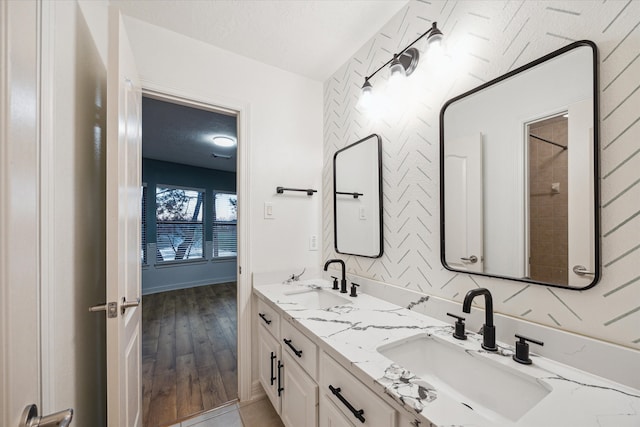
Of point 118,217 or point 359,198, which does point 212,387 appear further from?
point 359,198

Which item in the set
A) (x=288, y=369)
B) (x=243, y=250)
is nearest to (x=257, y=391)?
(x=288, y=369)

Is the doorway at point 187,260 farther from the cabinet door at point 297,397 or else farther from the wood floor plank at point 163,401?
the cabinet door at point 297,397

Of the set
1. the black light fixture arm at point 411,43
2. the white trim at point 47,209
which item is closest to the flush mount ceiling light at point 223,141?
the black light fixture arm at point 411,43

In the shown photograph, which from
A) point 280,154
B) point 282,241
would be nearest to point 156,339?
point 282,241

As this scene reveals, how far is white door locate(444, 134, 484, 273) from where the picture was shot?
109 centimetres

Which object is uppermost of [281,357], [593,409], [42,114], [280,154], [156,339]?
[280,154]

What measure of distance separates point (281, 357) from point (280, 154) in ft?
4.56

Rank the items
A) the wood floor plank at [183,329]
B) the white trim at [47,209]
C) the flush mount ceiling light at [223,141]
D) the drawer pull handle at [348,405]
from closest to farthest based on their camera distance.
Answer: the white trim at [47,209], the drawer pull handle at [348,405], the wood floor plank at [183,329], the flush mount ceiling light at [223,141]

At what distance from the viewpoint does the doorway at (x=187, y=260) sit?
195cm

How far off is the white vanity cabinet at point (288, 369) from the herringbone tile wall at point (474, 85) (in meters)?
0.64

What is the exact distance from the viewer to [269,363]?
1587mm

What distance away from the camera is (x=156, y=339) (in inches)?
110

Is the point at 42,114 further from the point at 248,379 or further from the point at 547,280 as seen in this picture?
the point at 248,379

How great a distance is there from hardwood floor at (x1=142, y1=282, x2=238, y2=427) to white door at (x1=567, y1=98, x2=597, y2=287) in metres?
2.14
